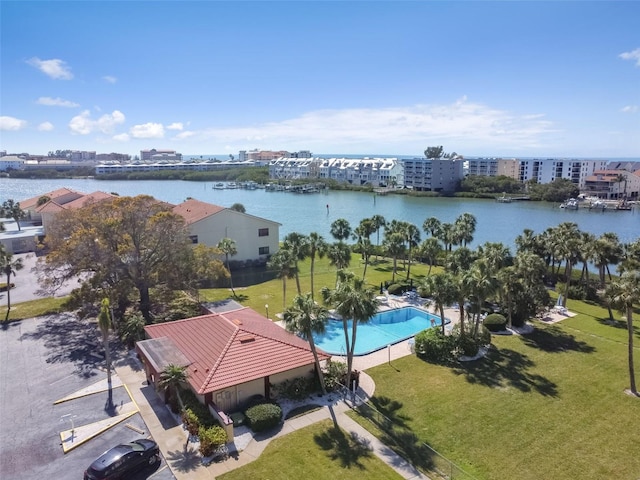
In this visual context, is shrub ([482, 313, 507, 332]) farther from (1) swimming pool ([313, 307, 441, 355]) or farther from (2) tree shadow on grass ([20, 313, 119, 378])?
(2) tree shadow on grass ([20, 313, 119, 378])

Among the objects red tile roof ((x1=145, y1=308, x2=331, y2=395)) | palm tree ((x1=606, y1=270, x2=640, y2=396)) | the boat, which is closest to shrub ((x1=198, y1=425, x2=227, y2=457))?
red tile roof ((x1=145, y1=308, x2=331, y2=395))

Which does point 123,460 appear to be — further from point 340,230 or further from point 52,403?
point 340,230

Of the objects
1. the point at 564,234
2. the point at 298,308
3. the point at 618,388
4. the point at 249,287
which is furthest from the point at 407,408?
the point at 564,234

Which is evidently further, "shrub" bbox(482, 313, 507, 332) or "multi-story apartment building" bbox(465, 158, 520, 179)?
"multi-story apartment building" bbox(465, 158, 520, 179)

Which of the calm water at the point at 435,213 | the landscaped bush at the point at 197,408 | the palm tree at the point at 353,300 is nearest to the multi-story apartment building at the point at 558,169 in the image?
the calm water at the point at 435,213

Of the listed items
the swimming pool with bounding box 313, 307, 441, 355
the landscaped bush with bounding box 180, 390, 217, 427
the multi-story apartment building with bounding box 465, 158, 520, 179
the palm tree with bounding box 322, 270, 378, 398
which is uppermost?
the multi-story apartment building with bounding box 465, 158, 520, 179

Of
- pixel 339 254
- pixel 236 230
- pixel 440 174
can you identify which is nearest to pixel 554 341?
pixel 339 254
